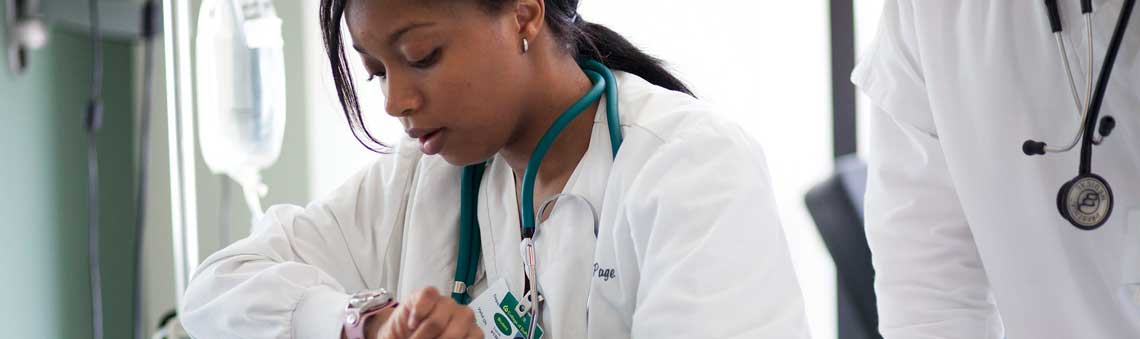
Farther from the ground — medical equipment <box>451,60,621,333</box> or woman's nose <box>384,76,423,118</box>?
woman's nose <box>384,76,423,118</box>

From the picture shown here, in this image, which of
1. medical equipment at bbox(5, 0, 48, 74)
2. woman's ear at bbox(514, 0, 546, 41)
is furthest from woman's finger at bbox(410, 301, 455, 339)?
medical equipment at bbox(5, 0, 48, 74)

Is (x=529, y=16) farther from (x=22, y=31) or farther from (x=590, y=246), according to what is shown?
(x=22, y=31)

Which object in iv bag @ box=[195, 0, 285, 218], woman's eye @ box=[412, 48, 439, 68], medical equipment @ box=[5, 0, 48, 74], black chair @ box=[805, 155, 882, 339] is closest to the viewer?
woman's eye @ box=[412, 48, 439, 68]

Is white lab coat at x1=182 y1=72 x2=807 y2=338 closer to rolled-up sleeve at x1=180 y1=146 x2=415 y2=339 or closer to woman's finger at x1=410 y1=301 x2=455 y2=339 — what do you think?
rolled-up sleeve at x1=180 y1=146 x2=415 y2=339

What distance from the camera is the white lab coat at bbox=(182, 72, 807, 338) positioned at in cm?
103

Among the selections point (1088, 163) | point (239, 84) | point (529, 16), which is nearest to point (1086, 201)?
point (1088, 163)

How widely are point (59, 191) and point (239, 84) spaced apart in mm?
763

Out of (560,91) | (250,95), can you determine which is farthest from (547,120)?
(250,95)

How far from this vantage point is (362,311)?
3.77 feet

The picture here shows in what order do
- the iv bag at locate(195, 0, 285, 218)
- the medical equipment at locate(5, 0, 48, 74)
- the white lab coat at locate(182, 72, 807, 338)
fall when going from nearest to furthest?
the white lab coat at locate(182, 72, 807, 338), the iv bag at locate(195, 0, 285, 218), the medical equipment at locate(5, 0, 48, 74)

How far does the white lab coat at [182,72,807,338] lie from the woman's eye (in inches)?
7.6

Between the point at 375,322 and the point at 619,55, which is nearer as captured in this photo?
the point at 375,322

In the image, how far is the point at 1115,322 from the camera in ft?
4.26

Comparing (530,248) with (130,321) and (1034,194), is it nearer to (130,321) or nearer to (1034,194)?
(1034,194)
